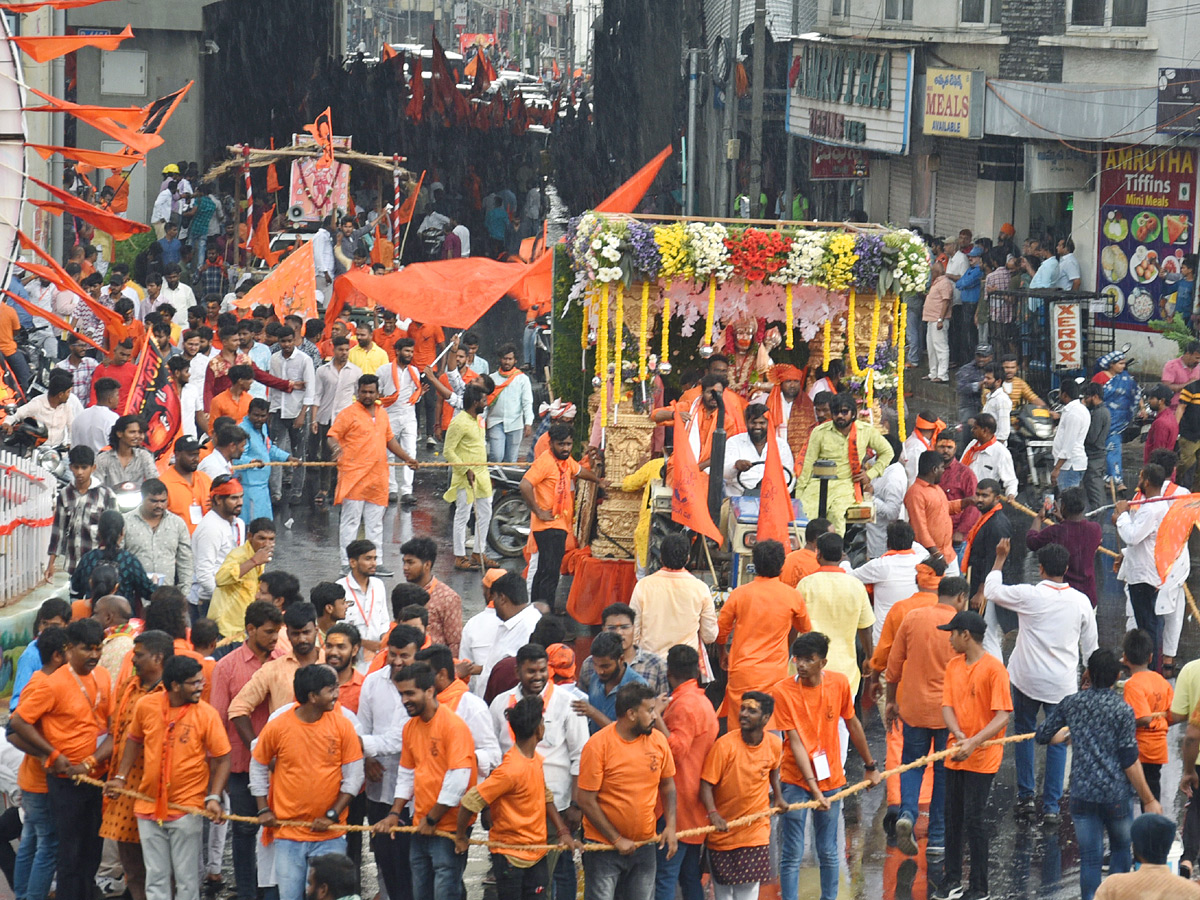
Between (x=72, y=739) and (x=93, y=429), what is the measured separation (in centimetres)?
559

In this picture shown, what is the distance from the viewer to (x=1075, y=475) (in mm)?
15625

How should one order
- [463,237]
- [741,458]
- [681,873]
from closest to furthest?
[681,873] → [741,458] → [463,237]

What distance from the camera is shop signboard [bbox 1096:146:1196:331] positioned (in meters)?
23.3

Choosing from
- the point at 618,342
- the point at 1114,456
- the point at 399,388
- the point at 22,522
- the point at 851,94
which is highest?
the point at 851,94

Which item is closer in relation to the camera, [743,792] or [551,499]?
[743,792]

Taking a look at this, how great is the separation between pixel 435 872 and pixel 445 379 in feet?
34.1

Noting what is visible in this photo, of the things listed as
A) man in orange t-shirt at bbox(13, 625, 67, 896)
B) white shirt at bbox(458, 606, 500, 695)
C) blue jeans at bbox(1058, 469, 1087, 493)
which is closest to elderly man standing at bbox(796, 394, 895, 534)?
blue jeans at bbox(1058, 469, 1087, 493)

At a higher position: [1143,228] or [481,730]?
[1143,228]

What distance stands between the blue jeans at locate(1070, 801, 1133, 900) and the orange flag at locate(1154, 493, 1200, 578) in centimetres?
387

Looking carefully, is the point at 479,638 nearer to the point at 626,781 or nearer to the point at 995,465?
the point at 626,781

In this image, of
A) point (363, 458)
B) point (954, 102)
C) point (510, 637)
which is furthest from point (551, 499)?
point (954, 102)

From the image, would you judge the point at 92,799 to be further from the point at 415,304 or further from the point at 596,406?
the point at 415,304

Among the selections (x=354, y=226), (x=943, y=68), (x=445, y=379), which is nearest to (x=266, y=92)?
(x=354, y=226)

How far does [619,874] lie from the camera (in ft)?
25.6
